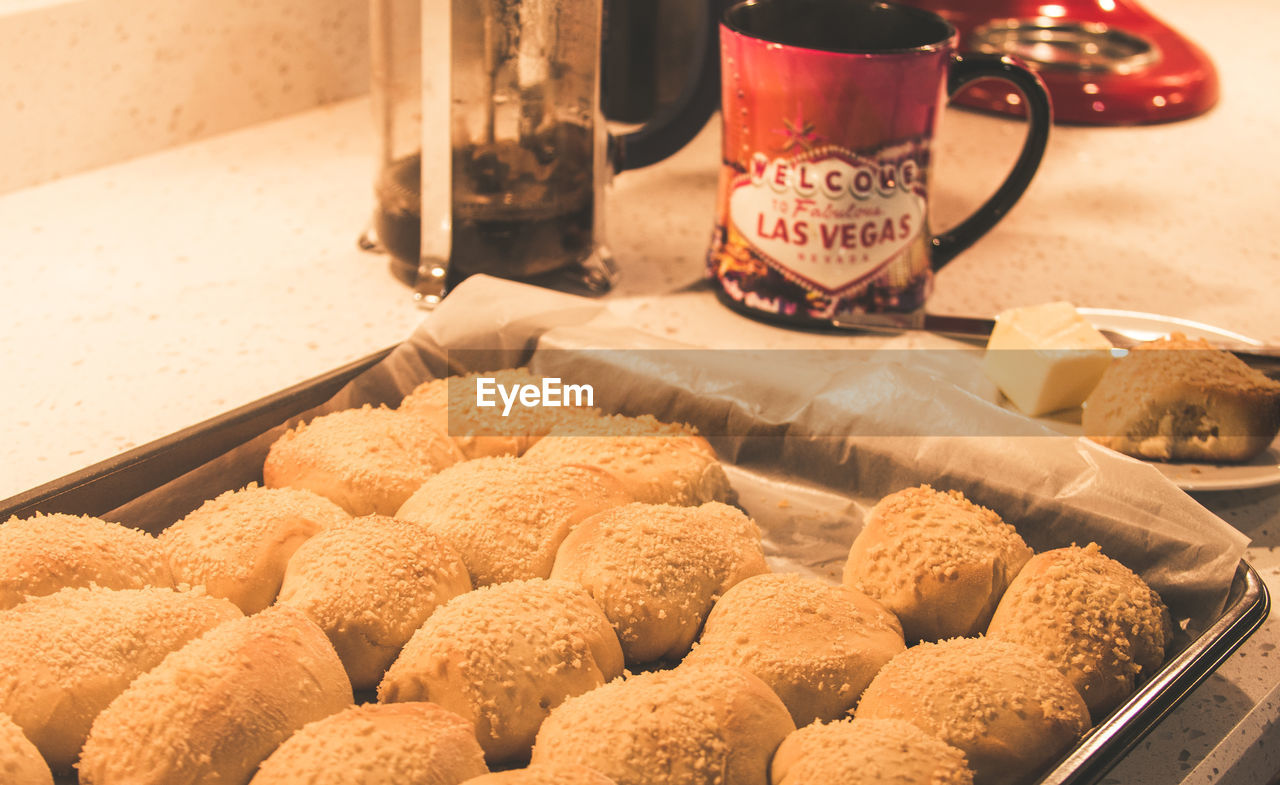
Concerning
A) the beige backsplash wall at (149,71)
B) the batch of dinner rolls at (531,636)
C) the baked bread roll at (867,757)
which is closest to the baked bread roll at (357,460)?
the batch of dinner rolls at (531,636)

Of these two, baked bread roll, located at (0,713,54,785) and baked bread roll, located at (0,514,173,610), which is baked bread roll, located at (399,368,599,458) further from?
baked bread roll, located at (0,713,54,785)

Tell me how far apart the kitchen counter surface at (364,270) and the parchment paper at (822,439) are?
99 millimetres

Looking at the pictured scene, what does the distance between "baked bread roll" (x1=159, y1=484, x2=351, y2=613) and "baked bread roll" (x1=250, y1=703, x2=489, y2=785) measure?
162 mm

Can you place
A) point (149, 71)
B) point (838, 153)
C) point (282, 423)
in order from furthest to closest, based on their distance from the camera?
point (149, 71), point (838, 153), point (282, 423)

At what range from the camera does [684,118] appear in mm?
1180

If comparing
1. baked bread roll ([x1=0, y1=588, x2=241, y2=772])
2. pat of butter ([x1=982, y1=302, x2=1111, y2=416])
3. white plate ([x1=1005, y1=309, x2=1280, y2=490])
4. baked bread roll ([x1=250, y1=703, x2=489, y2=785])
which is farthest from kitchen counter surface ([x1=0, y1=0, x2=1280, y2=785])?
baked bread roll ([x1=250, y1=703, x2=489, y2=785])

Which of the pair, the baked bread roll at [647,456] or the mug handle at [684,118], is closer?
the baked bread roll at [647,456]

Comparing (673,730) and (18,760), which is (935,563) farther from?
(18,760)

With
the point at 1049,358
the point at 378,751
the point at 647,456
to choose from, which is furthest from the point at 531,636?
the point at 1049,358

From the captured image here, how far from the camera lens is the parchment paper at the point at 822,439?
0.78m

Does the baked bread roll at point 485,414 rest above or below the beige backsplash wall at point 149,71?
below

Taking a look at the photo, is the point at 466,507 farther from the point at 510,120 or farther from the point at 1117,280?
the point at 1117,280

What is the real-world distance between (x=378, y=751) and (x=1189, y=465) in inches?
26.0

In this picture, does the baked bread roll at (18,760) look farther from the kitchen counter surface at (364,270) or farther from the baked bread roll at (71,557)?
the kitchen counter surface at (364,270)
